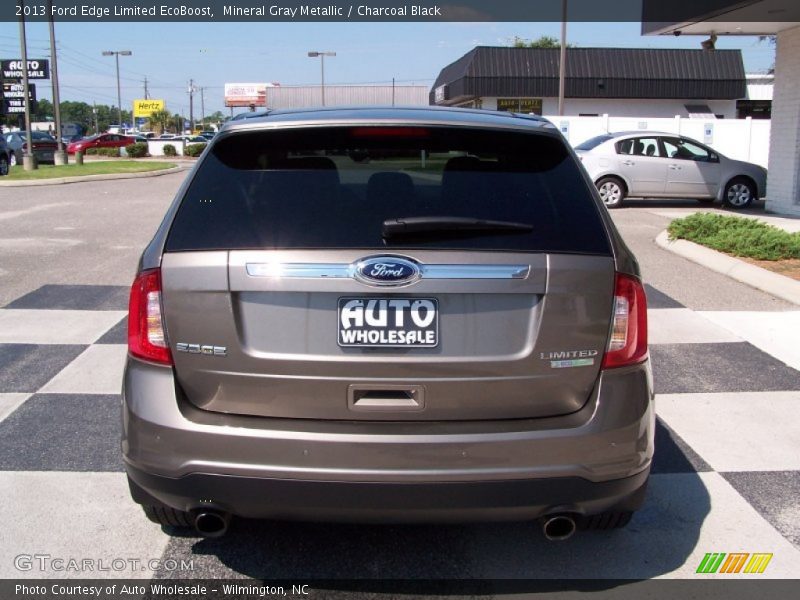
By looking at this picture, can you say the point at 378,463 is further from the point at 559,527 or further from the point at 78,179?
the point at 78,179

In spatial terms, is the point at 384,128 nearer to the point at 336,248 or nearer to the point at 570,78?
the point at 336,248

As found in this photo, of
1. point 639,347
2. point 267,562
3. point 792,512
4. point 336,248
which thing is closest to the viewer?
point 336,248

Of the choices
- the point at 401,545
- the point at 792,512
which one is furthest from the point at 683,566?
the point at 401,545

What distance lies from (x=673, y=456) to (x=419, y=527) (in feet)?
5.51

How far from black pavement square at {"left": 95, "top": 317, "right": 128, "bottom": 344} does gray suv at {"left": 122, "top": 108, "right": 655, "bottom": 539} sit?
3.94 metres

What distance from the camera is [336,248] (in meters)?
2.89

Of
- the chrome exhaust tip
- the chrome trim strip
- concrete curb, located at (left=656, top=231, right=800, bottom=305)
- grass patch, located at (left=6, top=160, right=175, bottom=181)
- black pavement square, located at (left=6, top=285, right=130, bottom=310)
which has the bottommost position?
black pavement square, located at (left=6, top=285, right=130, bottom=310)

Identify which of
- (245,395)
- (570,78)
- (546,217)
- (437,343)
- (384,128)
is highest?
(570,78)

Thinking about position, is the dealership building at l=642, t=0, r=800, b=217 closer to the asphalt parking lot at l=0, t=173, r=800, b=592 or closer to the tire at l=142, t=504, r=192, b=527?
the asphalt parking lot at l=0, t=173, r=800, b=592

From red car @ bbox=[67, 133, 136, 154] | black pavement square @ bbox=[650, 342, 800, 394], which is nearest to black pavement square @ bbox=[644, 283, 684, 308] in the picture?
black pavement square @ bbox=[650, 342, 800, 394]

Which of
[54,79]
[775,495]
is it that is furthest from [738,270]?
[54,79]

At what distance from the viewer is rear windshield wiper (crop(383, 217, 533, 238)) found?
2.91 m

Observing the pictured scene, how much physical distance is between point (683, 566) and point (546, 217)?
1.64m

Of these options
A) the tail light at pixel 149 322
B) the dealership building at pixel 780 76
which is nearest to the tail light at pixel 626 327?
the tail light at pixel 149 322
